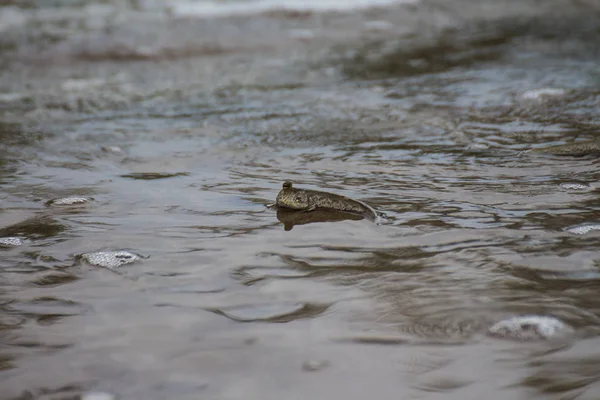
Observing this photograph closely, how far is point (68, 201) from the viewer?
12.5 ft

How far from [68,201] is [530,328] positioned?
260 cm

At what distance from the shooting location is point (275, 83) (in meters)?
7.98

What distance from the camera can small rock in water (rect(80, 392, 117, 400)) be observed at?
1981 mm

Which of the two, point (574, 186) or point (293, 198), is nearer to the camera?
point (293, 198)

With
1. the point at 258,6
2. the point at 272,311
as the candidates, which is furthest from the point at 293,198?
the point at 258,6

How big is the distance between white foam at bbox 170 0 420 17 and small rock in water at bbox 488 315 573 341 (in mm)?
12286

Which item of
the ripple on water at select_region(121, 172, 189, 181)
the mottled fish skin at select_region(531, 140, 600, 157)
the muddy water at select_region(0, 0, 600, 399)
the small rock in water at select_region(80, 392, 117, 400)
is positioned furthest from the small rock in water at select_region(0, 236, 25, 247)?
the mottled fish skin at select_region(531, 140, 600, 157)

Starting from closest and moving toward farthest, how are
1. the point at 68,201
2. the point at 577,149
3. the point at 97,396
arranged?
the point at 97,396 < the point at 68,201 < the point at 577,149

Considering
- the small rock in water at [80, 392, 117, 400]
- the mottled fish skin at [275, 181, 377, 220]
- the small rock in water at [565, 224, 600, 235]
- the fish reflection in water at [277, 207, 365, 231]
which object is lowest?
the small rock in water at [80, 392, 117, 400]

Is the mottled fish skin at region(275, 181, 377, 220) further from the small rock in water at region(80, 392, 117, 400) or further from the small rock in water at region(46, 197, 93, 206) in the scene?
the small rock in water at region(80, 392, 117, 400)

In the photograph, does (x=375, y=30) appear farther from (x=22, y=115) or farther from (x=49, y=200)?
(x=49, y=200)

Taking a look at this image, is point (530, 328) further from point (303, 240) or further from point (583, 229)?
point (303, 240)

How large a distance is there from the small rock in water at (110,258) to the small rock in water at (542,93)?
4544 millimetres

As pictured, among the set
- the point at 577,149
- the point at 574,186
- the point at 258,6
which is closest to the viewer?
the point at 574,186
